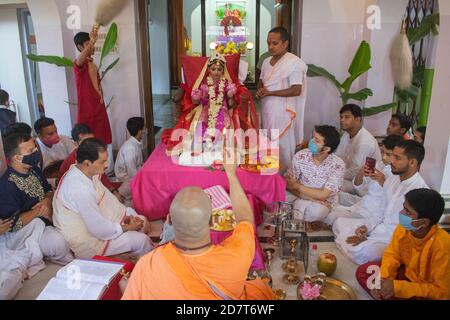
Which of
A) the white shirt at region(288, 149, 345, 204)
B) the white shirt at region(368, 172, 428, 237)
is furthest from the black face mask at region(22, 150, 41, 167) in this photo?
the white shirt at region(368, 172, 428, 237)

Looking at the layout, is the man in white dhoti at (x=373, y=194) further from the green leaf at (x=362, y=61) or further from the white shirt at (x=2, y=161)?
the white shirt at (x=2, y=161)

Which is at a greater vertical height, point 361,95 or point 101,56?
point 101,56

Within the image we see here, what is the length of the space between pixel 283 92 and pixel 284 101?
0.56 feet

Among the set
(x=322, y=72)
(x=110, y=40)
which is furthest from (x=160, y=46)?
(x=322, y=72)

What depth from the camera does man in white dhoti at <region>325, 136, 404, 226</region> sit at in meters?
3.61

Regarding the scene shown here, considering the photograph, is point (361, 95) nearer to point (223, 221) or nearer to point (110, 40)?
point (223, 221)

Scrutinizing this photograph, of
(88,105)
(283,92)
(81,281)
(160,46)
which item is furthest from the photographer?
(160,46)

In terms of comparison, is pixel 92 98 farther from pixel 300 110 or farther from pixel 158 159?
pixel 300 110

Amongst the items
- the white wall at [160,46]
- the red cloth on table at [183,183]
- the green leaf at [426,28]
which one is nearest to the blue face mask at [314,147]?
the red cloth on table at [183,183]

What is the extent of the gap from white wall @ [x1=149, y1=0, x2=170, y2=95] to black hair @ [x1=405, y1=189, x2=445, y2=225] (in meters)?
10.5

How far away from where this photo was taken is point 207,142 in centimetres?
463

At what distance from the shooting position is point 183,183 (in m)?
4.11

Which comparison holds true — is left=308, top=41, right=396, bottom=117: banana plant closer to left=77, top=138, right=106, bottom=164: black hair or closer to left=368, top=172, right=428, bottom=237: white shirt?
left=368, top=172, right=428, bottom=237: white shirt

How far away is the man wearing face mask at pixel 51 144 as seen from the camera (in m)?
4.69
